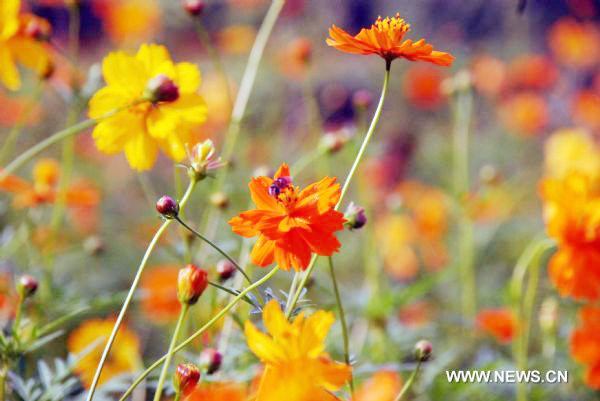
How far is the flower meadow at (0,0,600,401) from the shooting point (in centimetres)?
54

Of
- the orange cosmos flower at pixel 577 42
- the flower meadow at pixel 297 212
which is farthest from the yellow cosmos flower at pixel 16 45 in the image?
the orange cosmos flower at pixel 577 42

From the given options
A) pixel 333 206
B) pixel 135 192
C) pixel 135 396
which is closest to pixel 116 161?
pixel 135 192

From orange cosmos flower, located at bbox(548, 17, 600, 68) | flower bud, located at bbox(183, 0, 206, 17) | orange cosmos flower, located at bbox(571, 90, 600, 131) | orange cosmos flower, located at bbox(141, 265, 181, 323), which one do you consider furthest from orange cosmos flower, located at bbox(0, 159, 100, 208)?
orange cosmos flower, located at bbox(548, 17, 600, 68)

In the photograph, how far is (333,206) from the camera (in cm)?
52

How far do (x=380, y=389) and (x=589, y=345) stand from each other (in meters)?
0.27

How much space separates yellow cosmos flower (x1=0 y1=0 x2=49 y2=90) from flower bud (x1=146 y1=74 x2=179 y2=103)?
0.19 metres

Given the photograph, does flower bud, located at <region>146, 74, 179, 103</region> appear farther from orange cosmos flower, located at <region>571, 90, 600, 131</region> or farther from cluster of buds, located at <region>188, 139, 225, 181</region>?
orange cosmos flower, located at <region>571, 90, 600, 131</region>

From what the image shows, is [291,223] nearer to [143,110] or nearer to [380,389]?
[143,110]

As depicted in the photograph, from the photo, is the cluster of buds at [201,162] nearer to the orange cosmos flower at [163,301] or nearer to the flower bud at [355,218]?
the flower bud at [355,218]

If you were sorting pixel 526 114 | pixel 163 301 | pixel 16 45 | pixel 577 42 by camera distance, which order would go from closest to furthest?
pixel 16 45, pixel 163 301, pixel 526 114, pixel 577 42

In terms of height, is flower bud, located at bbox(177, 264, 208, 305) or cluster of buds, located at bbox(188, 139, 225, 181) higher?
cluster of buds, located at bbox(188, 139, 225, 181)

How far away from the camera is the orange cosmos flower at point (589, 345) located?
865 mm

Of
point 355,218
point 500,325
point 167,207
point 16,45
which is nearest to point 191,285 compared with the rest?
point 167,207

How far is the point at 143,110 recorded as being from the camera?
642 mm
